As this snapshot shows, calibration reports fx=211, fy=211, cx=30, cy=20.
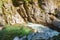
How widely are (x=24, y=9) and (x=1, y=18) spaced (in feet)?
8.74

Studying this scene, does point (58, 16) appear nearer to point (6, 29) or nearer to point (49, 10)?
point (49, 10)

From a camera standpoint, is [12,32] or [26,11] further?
[26,11]

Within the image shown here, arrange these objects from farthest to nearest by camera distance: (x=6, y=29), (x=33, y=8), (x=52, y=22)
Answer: (x=33, y=8) < (x=52, y=22) < (x=6, y=29)

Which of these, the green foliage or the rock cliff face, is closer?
the green foliage

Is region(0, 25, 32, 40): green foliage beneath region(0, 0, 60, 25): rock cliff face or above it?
beneath

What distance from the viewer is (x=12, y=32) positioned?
13172 millimetres

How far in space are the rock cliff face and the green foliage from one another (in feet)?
6.17

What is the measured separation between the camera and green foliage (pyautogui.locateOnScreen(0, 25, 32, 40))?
1251 centimetres

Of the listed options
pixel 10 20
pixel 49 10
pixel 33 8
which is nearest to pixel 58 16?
pixel 49 10

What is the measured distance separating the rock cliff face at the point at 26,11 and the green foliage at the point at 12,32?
188cm

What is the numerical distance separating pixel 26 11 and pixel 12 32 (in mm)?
4559

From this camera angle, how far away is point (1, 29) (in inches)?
549

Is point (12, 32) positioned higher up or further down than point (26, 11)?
further down

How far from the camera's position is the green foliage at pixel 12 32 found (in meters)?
12.5
